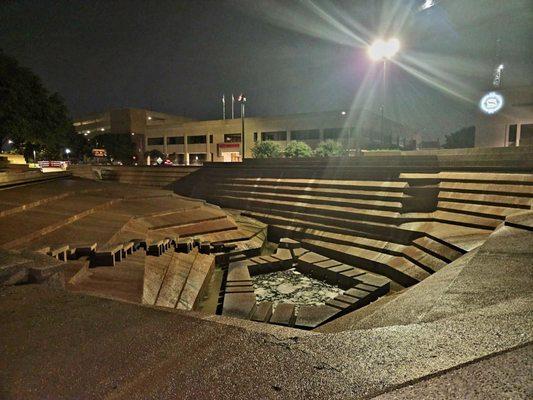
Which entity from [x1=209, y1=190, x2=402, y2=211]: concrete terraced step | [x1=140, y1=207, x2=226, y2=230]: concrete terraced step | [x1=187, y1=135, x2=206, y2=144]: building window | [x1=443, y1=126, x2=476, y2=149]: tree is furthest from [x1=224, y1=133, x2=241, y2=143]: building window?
[x1=140, y1=207, x2=226, y2=230]: concrete terraced step

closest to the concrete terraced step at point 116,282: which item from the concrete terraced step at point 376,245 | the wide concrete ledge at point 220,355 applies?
the wide concrete ledge at point 220,355

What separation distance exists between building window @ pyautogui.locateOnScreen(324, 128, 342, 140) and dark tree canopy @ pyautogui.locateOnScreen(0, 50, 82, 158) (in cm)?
2851

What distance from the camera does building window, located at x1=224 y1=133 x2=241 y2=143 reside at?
161 feet

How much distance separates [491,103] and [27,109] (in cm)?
2962

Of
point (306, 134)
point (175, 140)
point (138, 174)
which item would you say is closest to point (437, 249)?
point (138, 174)

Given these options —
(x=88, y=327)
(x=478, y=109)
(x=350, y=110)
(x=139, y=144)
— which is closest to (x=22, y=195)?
(x=88, y=327)

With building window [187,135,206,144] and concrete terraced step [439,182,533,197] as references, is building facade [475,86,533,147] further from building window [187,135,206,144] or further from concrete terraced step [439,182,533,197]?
building window [187,135,206,144]

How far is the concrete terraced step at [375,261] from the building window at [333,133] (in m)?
30.4

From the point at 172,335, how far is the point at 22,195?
12115mm

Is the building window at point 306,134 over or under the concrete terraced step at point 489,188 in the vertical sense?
over

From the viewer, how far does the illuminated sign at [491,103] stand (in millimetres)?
18922

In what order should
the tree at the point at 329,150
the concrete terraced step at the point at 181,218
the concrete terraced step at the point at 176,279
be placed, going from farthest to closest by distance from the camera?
1. the tree at the point at 329,150
2. the concrete terraced step at the point at 181,218
3. the concrete terraced step at the point at 176,279

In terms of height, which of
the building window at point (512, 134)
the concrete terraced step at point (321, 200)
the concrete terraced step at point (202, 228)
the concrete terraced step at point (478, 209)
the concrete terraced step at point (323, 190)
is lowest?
the concrete terraced step at point (202, 228)

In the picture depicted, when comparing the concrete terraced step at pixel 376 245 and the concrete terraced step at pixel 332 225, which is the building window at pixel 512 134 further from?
the concrete terraced step at pixel 376 245
